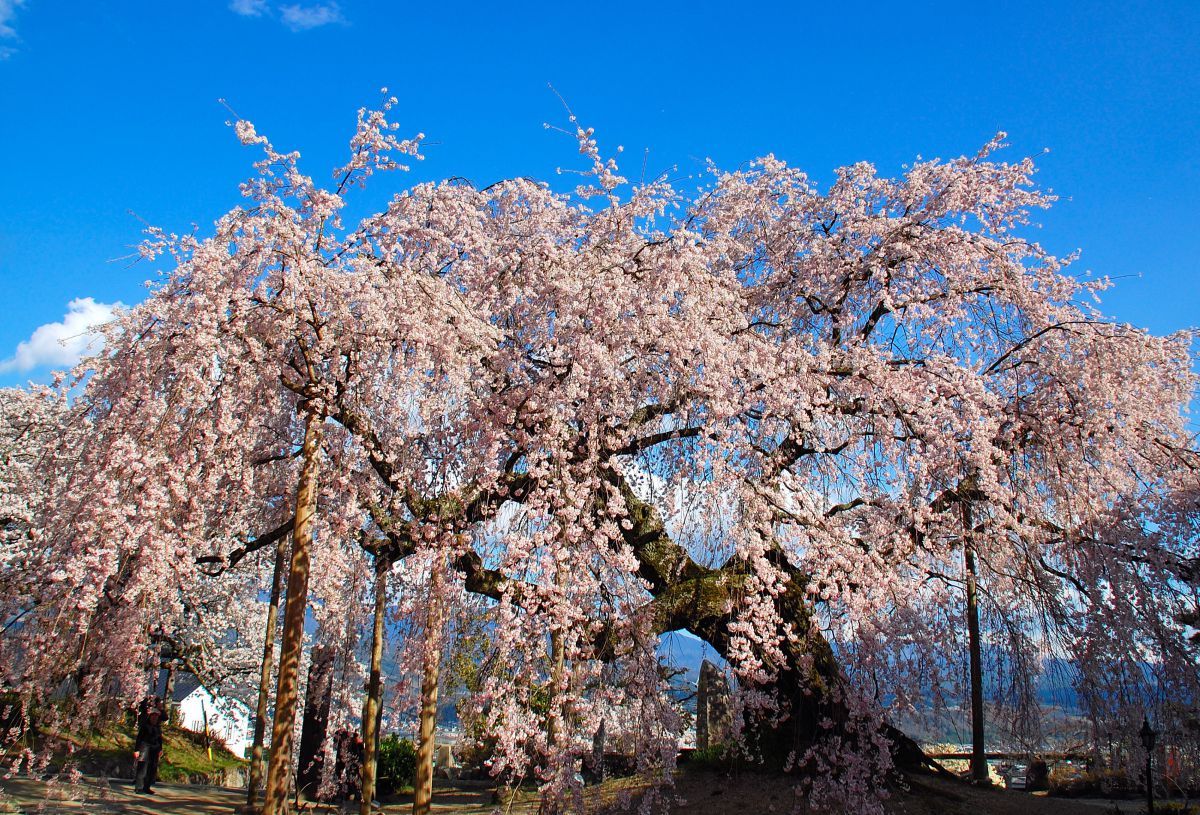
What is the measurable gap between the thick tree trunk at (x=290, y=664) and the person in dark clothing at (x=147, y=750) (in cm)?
988

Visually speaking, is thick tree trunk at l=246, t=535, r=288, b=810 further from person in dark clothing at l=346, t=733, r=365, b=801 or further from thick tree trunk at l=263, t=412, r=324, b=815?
thick tree trunk at l=263, t=412, r=324, b=815

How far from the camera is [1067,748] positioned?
16.8 meters

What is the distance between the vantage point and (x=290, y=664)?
658 cm

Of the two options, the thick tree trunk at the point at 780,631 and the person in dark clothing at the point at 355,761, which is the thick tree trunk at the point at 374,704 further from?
the person in dark clothing at the point at 355,761

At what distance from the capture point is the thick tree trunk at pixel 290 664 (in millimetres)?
6398

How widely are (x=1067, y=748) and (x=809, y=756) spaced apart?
37.7 ft

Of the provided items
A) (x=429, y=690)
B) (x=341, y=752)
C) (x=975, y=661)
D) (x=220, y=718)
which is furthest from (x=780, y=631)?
(x=220, y=718)

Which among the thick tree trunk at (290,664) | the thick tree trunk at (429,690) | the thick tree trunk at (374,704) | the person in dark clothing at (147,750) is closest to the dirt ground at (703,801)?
the thick tree trunk at (429,690)

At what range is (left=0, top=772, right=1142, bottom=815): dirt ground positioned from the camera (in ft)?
29.9

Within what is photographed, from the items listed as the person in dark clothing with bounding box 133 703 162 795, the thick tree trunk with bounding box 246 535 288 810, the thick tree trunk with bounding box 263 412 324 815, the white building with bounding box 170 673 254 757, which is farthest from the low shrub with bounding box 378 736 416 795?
the thick tree trunk with bounding box 263 412 324 815

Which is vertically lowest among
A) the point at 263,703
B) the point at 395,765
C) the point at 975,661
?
the point at 395,765

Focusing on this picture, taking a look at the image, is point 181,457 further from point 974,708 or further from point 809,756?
point 974,708

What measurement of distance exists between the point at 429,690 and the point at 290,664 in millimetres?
2013

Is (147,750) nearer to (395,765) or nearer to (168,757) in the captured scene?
(395,765)
